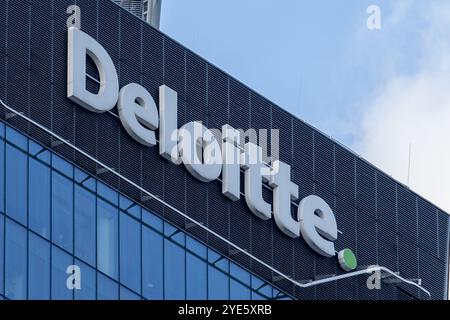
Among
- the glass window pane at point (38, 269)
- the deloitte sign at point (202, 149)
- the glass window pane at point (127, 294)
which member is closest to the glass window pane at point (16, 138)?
the deloitte sign at point (202, 149)

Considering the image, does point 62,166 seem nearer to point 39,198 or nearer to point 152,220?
point 39,198

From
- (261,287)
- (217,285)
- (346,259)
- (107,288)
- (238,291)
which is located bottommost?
(107,288)

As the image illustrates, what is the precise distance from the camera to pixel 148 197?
2419 inches

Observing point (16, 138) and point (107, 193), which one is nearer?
point (16, 138)

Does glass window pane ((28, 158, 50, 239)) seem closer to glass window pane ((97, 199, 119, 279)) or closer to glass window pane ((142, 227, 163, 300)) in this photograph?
glass window pane ((97, 199, 119, 279))

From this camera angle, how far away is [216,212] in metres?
64.4

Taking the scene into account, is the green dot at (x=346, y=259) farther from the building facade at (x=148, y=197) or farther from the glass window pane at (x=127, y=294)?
the glass window pane at (x=127, y=294)

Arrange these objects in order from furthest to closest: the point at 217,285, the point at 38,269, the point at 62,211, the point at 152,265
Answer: the point at 217,285 → the point at 152,265 → the point at 62,211 → the point at 38,269

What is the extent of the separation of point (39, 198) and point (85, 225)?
2339mm

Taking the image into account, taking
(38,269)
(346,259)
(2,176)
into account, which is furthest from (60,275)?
(346,259)

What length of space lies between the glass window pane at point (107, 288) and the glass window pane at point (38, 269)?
8.35 feet

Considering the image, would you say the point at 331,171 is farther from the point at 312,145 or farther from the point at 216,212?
the point at 216,212

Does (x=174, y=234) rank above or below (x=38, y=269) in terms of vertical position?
above
